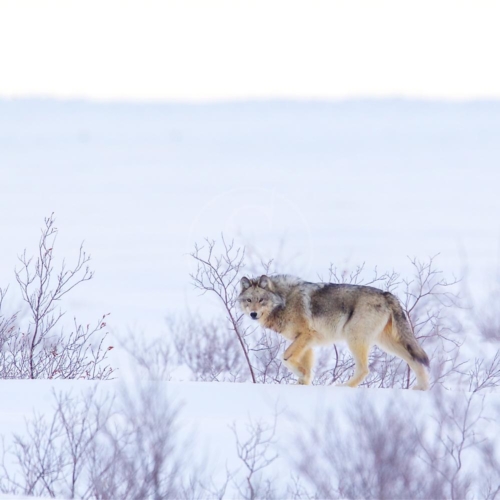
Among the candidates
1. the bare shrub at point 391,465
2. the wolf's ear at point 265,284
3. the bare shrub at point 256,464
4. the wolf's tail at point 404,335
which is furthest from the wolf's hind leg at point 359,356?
the bare shrub at point 391,465

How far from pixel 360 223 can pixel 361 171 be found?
53.7 metres

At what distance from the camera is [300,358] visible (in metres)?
11.0

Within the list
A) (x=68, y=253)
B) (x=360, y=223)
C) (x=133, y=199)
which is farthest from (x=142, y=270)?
(x=133, y=199)

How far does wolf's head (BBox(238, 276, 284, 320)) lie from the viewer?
36.4 ft

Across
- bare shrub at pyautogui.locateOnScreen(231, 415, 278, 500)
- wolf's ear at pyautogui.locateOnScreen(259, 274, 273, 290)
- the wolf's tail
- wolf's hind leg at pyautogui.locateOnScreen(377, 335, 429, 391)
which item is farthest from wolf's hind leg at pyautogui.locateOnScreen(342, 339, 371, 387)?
bare shrub at pyautogui.locateOnScreen(231, 415, 278, 500)

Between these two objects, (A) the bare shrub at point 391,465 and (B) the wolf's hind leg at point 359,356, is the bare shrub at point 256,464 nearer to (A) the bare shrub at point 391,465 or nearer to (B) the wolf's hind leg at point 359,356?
(A) the bare shrub at point 391,465

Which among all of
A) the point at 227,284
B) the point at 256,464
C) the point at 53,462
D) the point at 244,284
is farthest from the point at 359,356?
the point at 53,462

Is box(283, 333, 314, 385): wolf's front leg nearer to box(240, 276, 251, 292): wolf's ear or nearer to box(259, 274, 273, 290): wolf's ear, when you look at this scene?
box(259, 274, 273, 290): wolf's ear

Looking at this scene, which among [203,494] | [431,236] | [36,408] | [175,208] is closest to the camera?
[203,494]

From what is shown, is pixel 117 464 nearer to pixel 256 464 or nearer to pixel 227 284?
pixel 256 464

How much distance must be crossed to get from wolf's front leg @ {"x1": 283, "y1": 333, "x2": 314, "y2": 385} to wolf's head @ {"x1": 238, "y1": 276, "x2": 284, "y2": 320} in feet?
1.53

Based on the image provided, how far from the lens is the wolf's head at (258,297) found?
11109mm

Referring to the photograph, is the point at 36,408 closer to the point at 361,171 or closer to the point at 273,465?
the point at 273,465

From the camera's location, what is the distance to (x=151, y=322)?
30656mm
